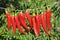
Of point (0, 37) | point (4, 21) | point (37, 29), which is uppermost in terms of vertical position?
point (37, 29)

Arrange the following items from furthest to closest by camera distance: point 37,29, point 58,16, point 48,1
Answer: point 48,1, point 58,16, point 37,29

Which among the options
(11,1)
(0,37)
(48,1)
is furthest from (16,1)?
(0,37)

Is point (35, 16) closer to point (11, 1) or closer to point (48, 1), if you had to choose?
point (48, 1)

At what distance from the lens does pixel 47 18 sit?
2.69 meters

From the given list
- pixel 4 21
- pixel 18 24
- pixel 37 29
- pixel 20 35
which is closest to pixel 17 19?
pixel 18 24

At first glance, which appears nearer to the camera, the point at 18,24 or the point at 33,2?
the point at 18,24

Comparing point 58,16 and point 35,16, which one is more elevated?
point 35,16

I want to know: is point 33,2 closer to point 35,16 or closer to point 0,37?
point 0,37

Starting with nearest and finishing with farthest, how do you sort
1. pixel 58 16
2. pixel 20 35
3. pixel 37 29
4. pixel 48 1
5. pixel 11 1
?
pixel 37 29 < pixel 20 35 < pixel 58 16 < pixel 48 1 < pixel 11 1

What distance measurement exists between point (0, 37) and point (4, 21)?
29 cm

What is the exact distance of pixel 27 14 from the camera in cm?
271

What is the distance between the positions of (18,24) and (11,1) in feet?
8.46

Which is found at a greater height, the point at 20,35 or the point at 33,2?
the point at 33,2

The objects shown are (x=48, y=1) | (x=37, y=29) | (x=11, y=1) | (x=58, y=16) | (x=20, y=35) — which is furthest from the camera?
(x=11, y=1)
